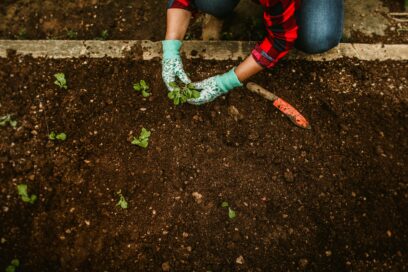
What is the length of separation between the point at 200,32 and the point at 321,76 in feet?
3.12

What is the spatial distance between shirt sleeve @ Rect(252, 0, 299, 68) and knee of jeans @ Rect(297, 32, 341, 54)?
293 millimetres

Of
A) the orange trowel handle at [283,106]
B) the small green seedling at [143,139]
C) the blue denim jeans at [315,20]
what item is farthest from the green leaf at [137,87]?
the orange trowel handle at [283,106]

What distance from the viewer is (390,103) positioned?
6.61ft

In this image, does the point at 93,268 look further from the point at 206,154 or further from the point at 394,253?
the point at 394,253

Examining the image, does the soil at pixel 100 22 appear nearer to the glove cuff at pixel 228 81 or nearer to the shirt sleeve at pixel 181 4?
the shirt sleeve at pixel 181 4

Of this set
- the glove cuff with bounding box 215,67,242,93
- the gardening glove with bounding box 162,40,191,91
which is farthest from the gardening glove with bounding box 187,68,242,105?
the gardening glove with bounding box 162,40,191,91

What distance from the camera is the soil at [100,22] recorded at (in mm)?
2354

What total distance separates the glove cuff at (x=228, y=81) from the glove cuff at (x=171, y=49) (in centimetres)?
32

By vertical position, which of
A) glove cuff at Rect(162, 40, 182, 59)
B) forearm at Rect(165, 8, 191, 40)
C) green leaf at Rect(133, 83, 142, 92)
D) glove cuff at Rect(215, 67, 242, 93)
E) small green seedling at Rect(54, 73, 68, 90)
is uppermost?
forearm at Rect(165, 8, 191, 40)

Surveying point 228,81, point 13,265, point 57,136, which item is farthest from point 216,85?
point 13,265

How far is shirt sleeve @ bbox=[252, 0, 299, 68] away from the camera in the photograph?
1528 mm

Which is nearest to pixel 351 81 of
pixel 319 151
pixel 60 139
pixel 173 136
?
pixel 319 151

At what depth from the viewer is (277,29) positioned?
1650 mm

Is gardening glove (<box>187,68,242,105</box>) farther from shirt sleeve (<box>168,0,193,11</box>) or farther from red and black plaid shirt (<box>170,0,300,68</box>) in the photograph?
shirt sleeve (<box>168,0,193,11</box>)
